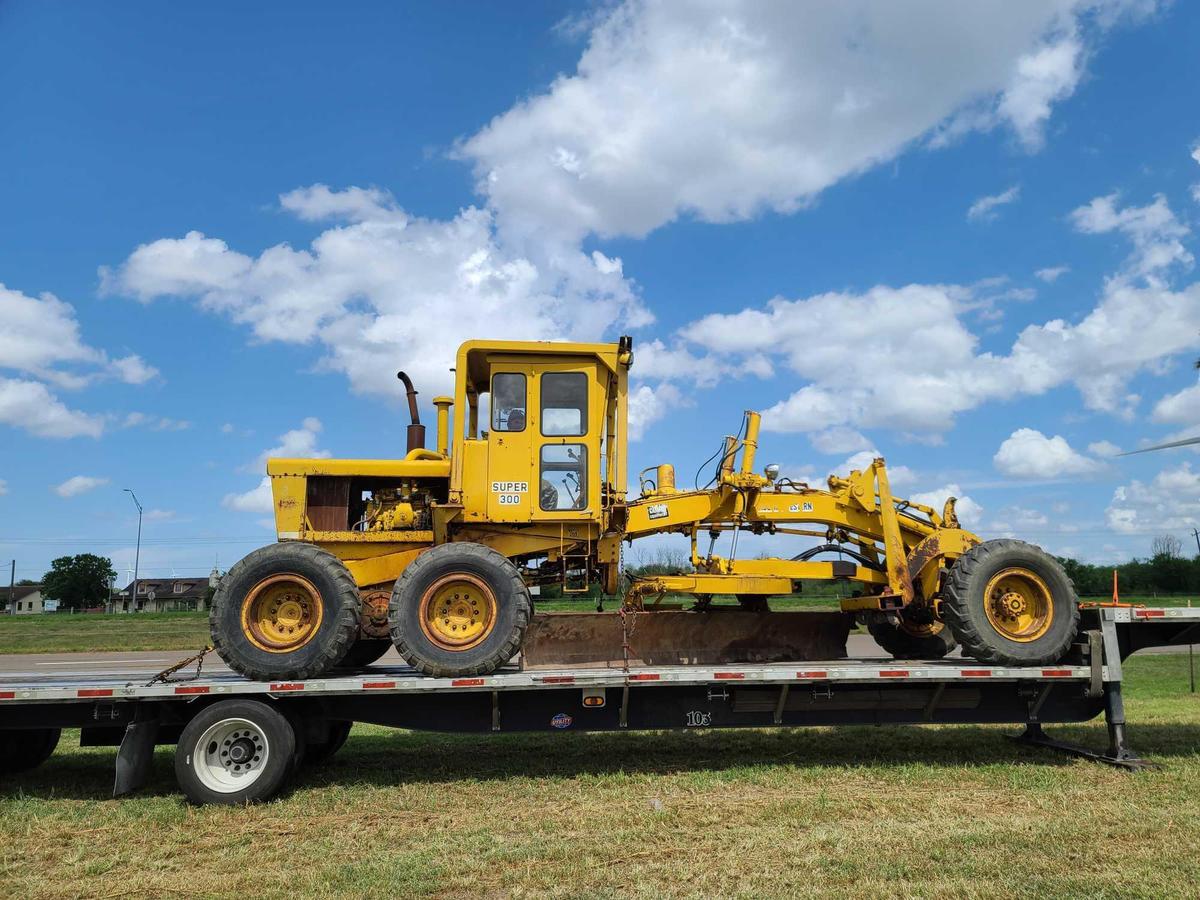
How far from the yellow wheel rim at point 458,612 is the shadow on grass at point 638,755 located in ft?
4.28

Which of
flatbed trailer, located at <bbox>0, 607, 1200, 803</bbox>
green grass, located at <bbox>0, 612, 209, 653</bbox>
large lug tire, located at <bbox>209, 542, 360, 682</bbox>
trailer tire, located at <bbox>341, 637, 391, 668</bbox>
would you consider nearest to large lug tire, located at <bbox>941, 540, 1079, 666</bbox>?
flatbed trailer, located at <bbox>0, 607, 1200, 803</bbox>

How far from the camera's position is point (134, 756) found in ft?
23.2

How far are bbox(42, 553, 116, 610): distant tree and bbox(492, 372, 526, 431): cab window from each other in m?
79.9

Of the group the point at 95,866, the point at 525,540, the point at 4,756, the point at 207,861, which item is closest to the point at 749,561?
the point at 525,540

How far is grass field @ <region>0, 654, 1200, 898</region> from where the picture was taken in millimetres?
5082

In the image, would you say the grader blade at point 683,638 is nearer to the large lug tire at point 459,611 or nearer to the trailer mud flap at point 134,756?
the large lug tire at point 459,611

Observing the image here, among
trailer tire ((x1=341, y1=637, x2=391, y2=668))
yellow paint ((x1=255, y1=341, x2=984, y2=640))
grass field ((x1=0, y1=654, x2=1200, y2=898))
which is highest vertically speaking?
yellow paint ((x1=255, y1=341, x2=984, y2=640))

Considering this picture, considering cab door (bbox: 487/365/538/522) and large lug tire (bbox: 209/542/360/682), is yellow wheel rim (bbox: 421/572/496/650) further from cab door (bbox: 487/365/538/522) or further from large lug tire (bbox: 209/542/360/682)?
cab door (bbox: 487/365/538/522)

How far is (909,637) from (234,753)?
6860 mm

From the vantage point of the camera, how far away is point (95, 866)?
5.49 meters

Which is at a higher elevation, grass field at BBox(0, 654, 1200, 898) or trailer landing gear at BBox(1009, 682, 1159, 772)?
trailer landing gear at BBox(1009, 682, 1159, 772)

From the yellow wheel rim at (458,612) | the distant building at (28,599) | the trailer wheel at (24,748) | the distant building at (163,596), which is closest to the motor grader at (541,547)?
the yellow wheel rim at (458,612)

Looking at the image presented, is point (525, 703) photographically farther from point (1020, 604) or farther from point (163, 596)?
point (163, 596)

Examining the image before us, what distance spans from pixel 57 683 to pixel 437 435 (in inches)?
155
